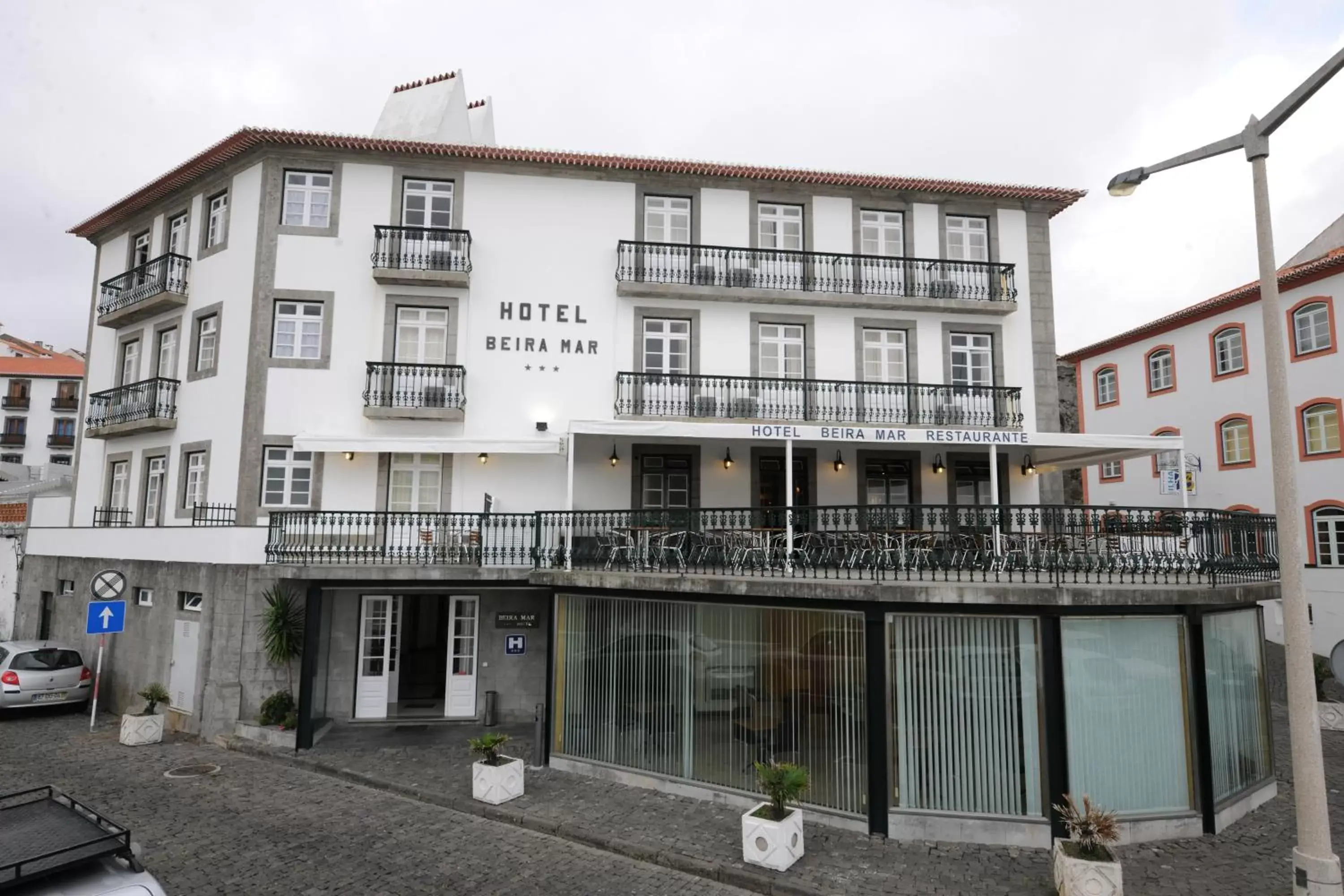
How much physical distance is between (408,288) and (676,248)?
6054 millimetres

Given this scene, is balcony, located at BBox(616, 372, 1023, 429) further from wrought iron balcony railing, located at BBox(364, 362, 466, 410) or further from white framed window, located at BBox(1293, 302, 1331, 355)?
white framed window, located at BBox(1293, 302, 1331, 355)

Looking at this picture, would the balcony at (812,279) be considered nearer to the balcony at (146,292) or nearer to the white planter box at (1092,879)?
the balcony at (146,292)

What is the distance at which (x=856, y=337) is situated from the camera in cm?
1772

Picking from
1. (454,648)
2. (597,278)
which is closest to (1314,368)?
(597,278)

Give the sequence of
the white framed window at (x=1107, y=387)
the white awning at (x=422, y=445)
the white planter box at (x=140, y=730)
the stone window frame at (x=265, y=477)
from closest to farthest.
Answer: the white planter box at (x=140, y=730), the white awning at (x=422, y=445), the stone window frame at (x=265, y=477), the white framed window at (x=1107, y=387)

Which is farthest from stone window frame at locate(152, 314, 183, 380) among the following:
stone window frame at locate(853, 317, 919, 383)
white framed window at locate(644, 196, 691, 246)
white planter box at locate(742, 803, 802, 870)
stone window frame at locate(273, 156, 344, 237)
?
white planter box at locate(742, 803, 802, 870)

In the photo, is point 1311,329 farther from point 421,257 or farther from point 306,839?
point 306,839

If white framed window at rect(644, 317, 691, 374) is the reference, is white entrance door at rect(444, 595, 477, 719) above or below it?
below

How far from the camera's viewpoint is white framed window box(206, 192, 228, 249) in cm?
1761

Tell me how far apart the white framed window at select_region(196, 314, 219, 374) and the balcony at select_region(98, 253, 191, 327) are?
93 centimetres

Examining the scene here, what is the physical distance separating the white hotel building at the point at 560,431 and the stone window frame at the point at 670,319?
0.21 ft

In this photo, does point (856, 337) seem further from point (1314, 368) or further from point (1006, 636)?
point (1314, 368)

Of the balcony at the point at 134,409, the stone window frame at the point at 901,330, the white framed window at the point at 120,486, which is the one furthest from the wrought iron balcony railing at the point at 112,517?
the stone window frame at the point at 901,330

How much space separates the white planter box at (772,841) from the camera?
8625 millimetres
